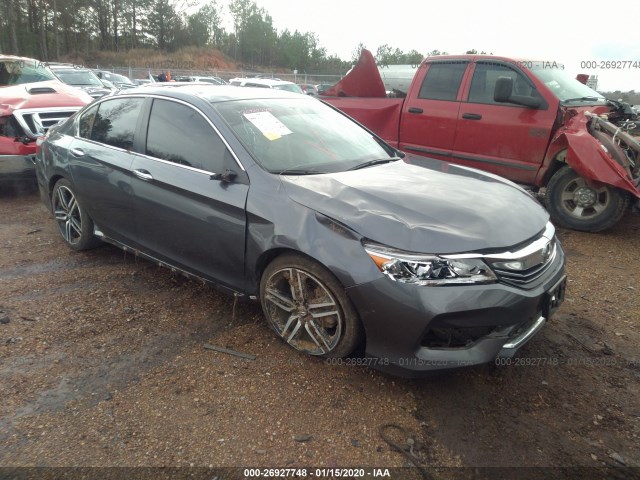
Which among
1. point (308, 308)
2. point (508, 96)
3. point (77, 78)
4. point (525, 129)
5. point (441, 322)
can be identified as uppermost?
→ point (508, 96)

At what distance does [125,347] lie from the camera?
9.93ft

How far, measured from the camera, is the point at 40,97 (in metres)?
6.72

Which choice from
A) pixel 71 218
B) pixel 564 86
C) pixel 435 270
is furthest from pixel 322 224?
pixel 564 86

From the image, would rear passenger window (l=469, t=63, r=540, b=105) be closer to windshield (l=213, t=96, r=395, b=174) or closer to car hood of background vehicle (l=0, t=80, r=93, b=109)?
windshield (l=213, t=96, r=395, b=174)

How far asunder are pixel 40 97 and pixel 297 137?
17.7 feet

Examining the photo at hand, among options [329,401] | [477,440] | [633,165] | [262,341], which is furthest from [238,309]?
[633,165]

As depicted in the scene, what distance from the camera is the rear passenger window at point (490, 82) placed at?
555 cm

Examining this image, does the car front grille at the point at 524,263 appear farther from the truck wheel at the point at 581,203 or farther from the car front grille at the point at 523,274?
the truck wheel at the point at 581,203

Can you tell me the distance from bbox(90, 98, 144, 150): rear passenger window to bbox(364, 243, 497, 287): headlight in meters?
2.47

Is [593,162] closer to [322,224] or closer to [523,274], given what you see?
[523,274]

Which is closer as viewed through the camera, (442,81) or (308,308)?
(308,308)

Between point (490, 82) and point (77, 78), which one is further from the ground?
point (490, 82)

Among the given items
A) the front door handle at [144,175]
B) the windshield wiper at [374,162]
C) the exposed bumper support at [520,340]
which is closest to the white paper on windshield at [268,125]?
the windshield wiper at [374,162]

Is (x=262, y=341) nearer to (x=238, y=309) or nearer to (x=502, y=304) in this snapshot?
(x=238, y=309)
